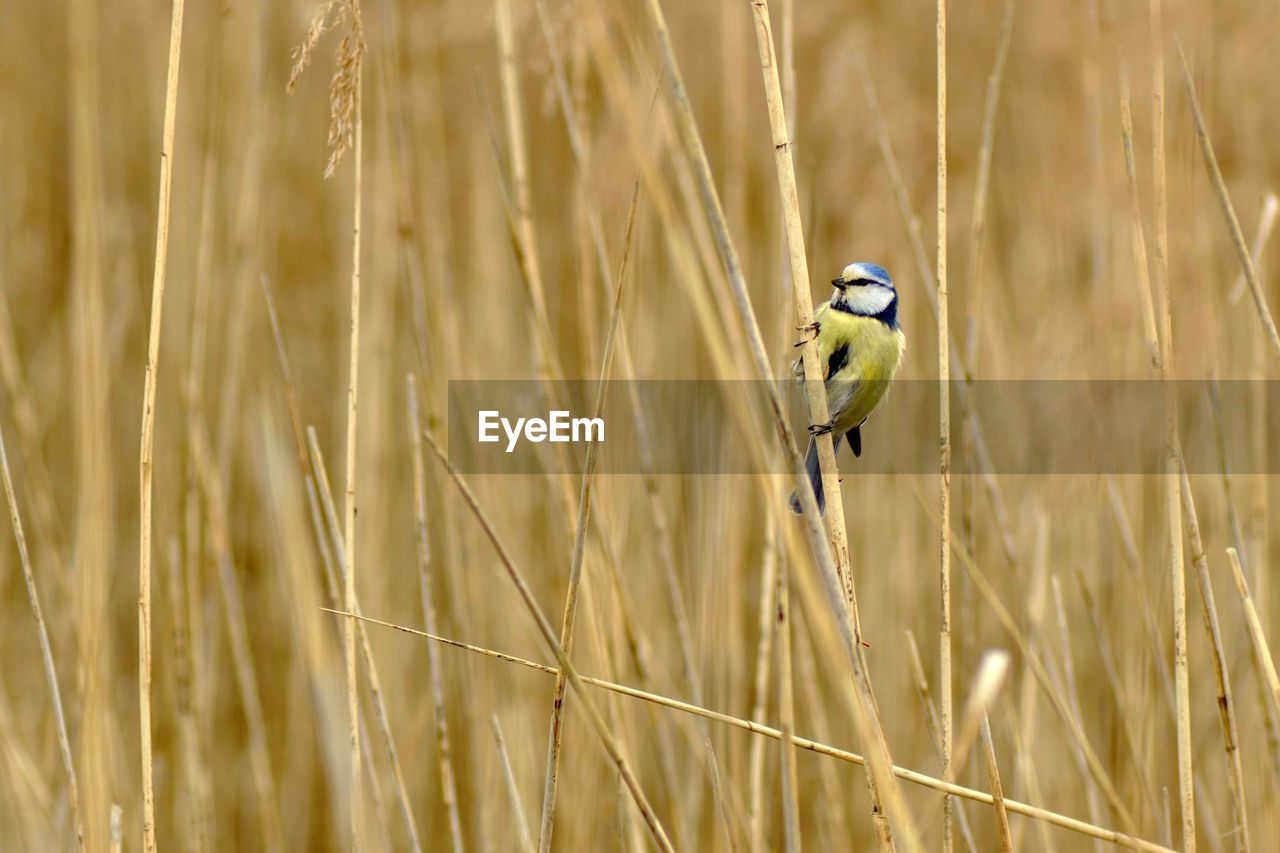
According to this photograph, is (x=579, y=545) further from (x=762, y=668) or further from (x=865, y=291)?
(x=865, y=291)

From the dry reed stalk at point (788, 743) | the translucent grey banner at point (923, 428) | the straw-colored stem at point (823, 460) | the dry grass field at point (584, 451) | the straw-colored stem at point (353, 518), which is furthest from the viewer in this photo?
the translucent grey banner at point (923, 428)

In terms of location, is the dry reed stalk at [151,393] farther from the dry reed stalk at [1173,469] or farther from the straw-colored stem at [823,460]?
the dry reed stalk at [1173,469]

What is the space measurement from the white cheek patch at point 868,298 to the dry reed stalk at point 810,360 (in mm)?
452

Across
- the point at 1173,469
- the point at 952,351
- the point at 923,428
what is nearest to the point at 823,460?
the point at 1173,469

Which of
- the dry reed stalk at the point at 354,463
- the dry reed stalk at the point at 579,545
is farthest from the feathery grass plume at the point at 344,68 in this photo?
the dry reed stalk at the point at 579,545

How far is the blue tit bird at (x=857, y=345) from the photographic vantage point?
3.71 feet

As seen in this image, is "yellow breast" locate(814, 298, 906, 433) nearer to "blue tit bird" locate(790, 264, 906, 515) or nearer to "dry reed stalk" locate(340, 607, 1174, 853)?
"blue tit bird" locate(790, 264, 906, 515)

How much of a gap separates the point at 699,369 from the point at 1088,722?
0.77 m

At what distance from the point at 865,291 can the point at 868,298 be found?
1cm

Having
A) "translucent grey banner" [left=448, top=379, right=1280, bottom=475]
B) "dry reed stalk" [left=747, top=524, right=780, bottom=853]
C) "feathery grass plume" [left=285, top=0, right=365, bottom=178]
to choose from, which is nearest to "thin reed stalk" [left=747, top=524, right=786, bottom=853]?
"dry reed stalk" [left=747, top=524, right=780, bottom=853]

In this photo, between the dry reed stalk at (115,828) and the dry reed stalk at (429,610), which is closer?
the dry reed stalk at (115,828)

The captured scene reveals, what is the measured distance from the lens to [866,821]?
63.3 inches

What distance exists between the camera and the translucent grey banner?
54.5 inches

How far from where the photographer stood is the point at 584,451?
1.31 metres
